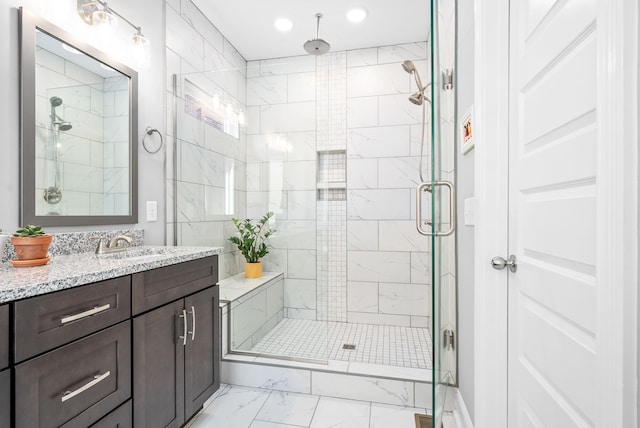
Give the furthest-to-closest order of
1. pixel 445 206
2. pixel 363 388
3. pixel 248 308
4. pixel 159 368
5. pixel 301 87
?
pixel 301 87
pixel 248 308
pixel 363 388
pixel 445 206
pixel 159 368

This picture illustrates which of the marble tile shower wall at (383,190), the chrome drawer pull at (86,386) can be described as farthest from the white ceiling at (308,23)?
the chrome drawer pull at (86,386)

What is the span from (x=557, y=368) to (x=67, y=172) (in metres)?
1.98

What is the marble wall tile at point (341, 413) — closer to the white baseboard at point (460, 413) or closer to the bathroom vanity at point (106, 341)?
the white baseboard at point (460, 413)

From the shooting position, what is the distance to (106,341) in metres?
1.04

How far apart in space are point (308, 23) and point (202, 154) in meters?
1.36

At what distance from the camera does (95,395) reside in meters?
1.00

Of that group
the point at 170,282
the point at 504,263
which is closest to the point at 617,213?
A: the point at 504,263

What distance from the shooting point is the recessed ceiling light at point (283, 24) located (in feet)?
8.09

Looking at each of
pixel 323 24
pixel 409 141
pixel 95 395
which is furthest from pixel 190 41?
pixel 95 395

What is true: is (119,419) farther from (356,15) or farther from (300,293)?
(356,15)

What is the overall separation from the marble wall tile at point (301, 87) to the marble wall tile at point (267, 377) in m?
1.82

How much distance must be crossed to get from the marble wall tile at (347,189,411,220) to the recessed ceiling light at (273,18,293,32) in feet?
4.79

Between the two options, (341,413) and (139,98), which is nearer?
(341,413)

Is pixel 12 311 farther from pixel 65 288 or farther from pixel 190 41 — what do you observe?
pixel 190 41
